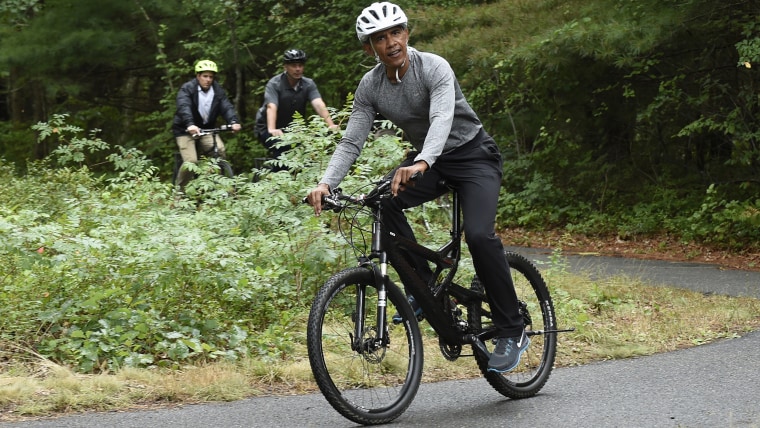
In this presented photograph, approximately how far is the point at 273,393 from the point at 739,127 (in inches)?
416

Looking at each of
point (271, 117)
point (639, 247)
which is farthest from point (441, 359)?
point (639, 247)

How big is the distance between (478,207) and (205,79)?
336 inches

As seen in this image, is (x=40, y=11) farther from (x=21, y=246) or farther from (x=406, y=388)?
(x=406, y=388)

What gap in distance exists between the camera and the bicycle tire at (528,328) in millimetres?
6074

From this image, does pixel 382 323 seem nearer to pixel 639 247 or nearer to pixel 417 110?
pixel 417 110

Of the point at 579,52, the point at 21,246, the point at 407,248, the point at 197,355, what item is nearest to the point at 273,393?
the point at 197,355

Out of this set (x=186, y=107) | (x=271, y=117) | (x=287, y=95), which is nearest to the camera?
(x=271, y=117)

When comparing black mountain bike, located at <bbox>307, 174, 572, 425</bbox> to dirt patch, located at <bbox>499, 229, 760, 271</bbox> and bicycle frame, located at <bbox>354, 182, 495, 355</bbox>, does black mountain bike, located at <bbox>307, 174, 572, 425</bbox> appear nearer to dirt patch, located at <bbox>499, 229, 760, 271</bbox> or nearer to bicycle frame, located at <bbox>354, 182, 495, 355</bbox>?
bicycle frame, located at <bbox>354, 182, 495, 355</bbox>

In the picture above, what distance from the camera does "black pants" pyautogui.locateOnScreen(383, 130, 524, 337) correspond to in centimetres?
569

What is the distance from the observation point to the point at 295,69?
40.2ft

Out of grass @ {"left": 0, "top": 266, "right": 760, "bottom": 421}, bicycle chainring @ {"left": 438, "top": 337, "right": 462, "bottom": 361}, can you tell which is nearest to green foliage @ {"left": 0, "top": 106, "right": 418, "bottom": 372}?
grass @ {"left": 0, "top": 266, "right": 760, "bottom": 421}

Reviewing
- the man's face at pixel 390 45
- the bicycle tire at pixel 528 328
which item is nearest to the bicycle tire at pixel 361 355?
the bicycle tire at pixel 528 328

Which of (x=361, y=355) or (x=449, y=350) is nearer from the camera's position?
(x=361, y=355)

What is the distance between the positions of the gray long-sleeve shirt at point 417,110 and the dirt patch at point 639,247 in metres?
8.38
